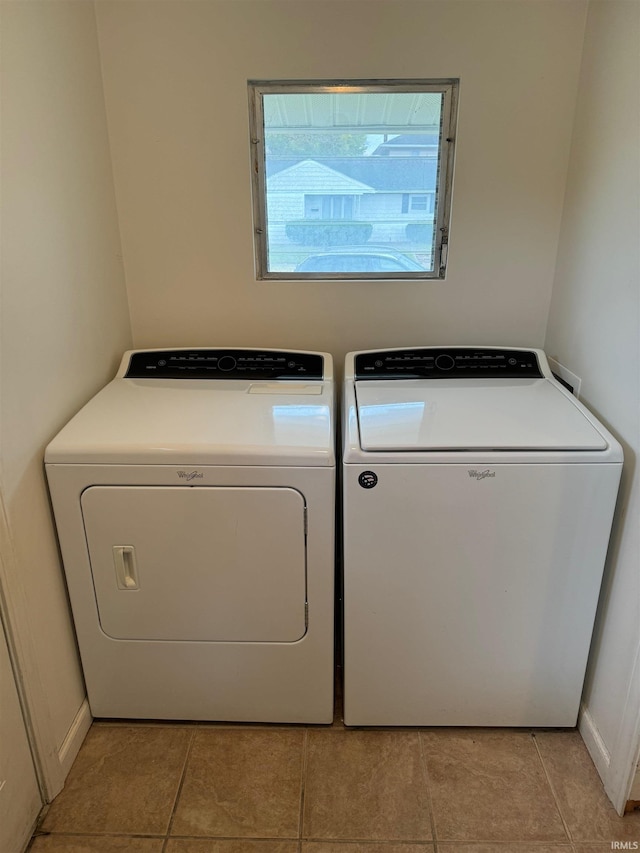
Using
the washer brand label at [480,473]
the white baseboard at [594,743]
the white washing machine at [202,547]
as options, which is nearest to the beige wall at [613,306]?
the white baseboard at [594,743]

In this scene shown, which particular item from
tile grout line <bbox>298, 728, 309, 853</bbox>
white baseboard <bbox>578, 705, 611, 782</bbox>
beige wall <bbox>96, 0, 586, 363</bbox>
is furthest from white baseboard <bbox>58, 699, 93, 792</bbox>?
white baseboard <bbox>578, 705, 611, 782</bbox>

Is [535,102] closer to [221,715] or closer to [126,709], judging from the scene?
[221,715]

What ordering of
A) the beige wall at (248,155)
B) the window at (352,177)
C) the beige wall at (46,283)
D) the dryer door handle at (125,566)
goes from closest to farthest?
the beige wall at (46,283), the dryer door handle at (125,566), the beige wall at (248,155), the window at (352,177)

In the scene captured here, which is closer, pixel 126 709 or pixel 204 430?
pixel 204 430

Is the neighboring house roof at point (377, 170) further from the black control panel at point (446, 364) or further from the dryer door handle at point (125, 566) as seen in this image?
the dryer door handle at point (125, 566)

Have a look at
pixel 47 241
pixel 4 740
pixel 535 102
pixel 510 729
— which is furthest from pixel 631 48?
pixel 4 740

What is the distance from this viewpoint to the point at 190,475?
1475mm

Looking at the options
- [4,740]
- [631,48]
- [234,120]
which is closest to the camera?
[4,740]

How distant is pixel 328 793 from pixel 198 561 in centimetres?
70

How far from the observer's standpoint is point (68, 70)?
1583 millimetres

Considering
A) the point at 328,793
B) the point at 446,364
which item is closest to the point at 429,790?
the point at 328,793

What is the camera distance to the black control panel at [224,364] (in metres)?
1.92

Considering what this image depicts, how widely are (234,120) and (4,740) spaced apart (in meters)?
1.78

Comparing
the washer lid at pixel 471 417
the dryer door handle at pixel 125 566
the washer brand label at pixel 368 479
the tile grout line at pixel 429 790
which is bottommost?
the tile grout line at pixel 429 790
